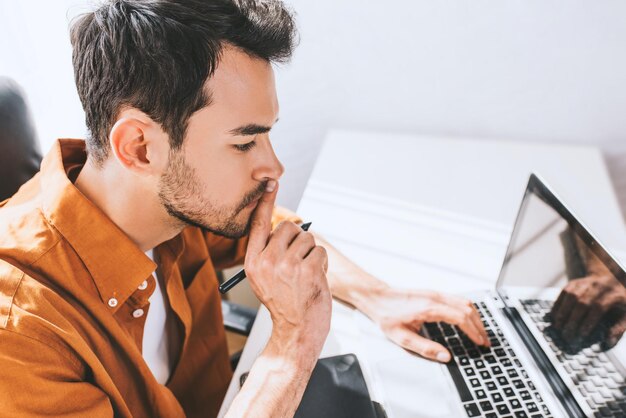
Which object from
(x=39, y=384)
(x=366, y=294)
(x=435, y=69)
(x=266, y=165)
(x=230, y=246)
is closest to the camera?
(x=39, y=384)

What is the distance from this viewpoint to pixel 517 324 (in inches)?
36.4

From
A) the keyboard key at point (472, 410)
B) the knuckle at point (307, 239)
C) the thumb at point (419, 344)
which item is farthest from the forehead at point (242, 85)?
the keyboard key at point (472, 410)

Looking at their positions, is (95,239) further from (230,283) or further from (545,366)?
(545,366)

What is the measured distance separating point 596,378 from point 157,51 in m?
0.84

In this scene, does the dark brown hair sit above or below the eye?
above

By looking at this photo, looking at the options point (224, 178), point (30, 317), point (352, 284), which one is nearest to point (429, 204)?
point (352, 284)

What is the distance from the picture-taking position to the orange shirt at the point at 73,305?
2.16ft

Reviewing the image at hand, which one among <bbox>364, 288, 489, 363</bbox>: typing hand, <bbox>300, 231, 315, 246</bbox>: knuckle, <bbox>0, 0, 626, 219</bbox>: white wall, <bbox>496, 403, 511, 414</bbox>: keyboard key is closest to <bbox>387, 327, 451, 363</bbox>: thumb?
<bbox>364, 288, 489, 363</bbox>: typing hand

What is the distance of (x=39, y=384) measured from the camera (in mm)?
648

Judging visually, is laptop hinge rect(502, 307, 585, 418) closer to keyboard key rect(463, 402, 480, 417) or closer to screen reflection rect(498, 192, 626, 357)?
screen reflection rect(498, 192, 626, 357)

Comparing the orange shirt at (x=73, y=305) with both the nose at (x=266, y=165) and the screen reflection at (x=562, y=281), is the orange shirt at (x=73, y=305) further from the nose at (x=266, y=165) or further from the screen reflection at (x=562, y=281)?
the screen reflection at (x=562, y=281)

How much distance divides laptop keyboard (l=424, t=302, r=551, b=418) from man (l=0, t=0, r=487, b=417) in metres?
0.03

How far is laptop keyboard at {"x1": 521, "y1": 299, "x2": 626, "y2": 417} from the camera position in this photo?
30.0 inches

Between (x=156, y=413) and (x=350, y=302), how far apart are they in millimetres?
404
